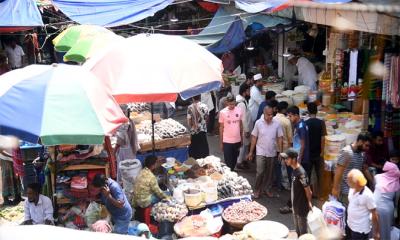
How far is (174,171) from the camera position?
297 inches

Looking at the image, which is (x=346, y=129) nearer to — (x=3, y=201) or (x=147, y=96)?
(x=147, y=96)

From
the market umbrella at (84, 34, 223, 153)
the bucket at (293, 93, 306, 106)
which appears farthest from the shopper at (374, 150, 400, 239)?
the bucket at (293, 93, 306, 106)

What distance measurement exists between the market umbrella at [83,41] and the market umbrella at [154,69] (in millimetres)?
2311

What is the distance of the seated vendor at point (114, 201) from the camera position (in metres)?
5.79

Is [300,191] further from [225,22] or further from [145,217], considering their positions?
[225,22]

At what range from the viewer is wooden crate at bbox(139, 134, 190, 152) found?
337 inches

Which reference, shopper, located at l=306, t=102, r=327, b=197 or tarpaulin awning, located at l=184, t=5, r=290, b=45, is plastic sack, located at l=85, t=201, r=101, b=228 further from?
tarpaulin awning, located at l=184, t=5, r=290, b=45

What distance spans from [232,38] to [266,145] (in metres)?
4.02

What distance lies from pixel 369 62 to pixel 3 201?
639 cm

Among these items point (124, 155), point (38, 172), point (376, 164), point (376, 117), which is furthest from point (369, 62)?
point (38, 172)

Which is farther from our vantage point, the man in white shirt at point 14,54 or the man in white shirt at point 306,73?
the man in white shirt at point 14,54

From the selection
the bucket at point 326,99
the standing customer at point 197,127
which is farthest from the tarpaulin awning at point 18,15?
the bucket at point 326,99

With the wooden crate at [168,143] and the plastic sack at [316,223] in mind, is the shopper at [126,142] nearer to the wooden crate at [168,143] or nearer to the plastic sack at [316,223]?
the wooden crate at [168,143]

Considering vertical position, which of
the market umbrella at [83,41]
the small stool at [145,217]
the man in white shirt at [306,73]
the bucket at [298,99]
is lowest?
the small stool at [145,217]
